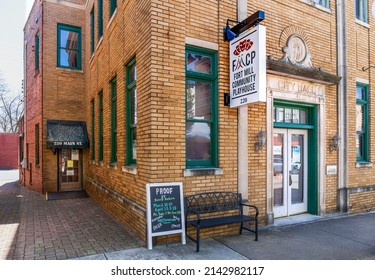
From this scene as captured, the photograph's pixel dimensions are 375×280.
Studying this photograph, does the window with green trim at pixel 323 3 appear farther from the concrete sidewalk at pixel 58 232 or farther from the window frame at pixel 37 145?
the window frame at pixel 37 145

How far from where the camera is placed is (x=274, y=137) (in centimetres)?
714

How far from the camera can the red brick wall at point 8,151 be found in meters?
29.1

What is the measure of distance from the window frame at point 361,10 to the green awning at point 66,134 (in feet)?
36.9

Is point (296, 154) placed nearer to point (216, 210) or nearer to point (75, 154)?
point (216, 210)

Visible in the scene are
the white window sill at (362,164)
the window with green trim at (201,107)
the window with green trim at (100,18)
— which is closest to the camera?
the window with green trim at (201,107)

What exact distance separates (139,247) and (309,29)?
6999 millimetres

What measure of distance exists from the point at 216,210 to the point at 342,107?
17.0 ft

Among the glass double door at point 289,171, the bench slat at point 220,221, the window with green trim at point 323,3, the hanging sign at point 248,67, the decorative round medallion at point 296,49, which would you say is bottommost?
the bench slat at point 220,221

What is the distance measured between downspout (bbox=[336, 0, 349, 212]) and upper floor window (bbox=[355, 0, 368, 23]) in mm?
1209

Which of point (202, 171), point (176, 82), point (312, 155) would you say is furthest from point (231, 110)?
point (312, 155)

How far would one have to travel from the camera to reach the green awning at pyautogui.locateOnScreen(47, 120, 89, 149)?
11.6 meters

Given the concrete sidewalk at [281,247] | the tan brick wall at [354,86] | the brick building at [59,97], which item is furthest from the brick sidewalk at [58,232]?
the tan brick wall at [354,86]

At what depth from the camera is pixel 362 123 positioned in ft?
29.3

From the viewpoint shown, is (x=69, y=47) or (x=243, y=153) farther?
(x=69, y=47)
